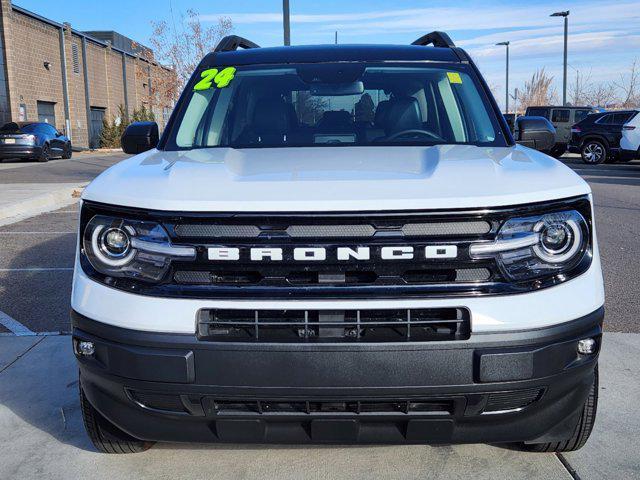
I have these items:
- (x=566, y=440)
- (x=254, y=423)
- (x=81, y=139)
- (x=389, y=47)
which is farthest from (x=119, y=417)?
(x=81, y=139)

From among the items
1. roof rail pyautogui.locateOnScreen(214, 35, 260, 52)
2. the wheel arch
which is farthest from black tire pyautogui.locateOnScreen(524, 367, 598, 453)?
the wheel arch

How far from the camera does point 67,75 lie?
39750mm

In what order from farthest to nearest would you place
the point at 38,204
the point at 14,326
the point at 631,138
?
the point at 631,138
the point at 38,204
the point at 14,326

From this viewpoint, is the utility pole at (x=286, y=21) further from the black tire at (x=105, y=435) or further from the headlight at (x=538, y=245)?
the headlight at (x=538, y=245)

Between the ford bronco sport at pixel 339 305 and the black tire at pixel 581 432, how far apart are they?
263 mm

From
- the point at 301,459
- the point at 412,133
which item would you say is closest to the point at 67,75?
the point at 412,133

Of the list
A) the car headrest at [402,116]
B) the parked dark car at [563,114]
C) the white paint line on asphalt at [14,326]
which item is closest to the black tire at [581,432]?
the car headrest at [402,116]

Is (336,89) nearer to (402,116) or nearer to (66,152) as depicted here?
(402,116)

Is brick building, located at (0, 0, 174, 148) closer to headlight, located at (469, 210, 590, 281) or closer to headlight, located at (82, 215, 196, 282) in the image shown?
headlight, located at (82, 215, 196, 282)

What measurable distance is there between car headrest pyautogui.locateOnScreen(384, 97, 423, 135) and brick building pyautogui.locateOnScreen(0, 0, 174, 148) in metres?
24.3

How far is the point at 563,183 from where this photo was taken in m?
2.50

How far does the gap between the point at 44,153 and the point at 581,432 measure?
85.3 feet

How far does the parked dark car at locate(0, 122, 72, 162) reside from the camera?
966 inches

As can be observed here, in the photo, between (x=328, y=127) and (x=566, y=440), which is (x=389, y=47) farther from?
(x=566, y=440)
